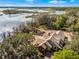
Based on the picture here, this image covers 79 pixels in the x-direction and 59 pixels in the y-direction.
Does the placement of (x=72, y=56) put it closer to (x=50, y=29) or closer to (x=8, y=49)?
(x=8, y=49)

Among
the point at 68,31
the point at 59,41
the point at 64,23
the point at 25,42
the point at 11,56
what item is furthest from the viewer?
the point at 64,23

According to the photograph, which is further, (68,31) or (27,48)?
(68,31)

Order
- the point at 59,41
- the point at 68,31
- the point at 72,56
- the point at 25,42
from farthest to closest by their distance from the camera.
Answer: the point at 68,31, the point at 59,41, the point at 25,42, the point at 72,56

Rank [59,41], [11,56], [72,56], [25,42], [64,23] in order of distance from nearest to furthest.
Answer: [72,56] < [11,56] < [25,42] < [59,41] < [64,23]

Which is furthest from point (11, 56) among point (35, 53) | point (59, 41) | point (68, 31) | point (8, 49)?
point (68, 31)

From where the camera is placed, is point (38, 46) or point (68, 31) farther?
point (68, 31)

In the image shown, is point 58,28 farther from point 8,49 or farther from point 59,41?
point 8,49

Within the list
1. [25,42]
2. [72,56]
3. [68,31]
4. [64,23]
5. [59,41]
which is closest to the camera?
[72,56]

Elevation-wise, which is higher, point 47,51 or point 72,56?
point 72,56

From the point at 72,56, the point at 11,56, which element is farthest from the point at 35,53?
the point at 72,56
